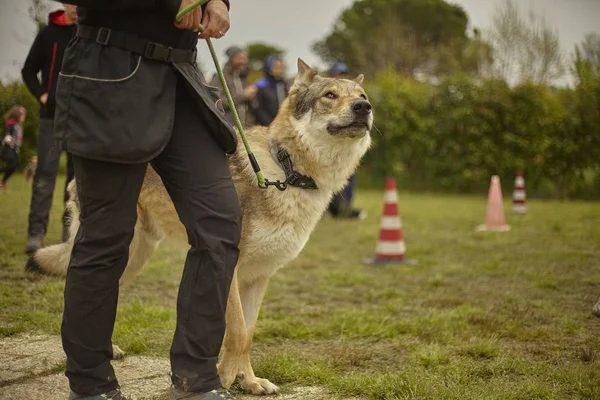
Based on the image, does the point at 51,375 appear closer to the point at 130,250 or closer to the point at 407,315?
the point at 130,250

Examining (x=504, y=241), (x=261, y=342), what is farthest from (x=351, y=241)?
(x=261, y=342)

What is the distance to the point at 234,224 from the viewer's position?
236cm

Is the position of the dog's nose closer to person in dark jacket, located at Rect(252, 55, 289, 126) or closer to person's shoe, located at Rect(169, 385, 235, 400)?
person's shoe, located at Rect(169, 385, 235, 400)

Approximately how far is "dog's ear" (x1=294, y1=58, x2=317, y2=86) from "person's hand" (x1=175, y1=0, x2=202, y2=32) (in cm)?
166

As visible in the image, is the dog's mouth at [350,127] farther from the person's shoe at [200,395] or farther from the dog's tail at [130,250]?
the person's shoe at [200,395]

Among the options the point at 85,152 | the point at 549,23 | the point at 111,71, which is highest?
the point at 549,23

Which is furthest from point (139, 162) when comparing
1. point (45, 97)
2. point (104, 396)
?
point (45, 97)

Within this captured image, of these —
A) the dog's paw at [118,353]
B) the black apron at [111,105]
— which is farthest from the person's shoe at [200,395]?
the dog's paw at [118,353]

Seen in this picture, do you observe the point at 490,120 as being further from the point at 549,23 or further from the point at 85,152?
the point at 85,152

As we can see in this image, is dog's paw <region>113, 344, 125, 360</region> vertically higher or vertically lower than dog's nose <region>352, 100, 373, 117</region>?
lower

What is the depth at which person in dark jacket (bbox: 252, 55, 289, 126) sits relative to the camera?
29.4ft

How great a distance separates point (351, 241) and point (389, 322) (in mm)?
4054

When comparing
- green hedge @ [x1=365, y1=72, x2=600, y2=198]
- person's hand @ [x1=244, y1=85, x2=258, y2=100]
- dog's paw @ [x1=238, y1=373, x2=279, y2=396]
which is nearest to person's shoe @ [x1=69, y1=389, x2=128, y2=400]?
dog's paw @ [x1=238, y1=373, x2=279, y2=396]

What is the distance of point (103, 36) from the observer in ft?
7.07
